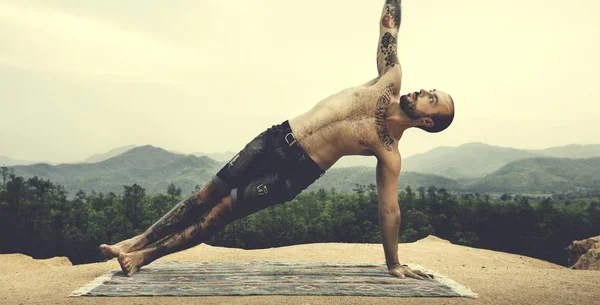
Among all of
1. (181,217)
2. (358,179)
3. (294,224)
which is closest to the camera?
(181,217)

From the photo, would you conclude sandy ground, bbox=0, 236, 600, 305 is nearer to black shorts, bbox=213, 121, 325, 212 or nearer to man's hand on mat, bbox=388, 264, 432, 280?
man's hand on mat, bbox=388, 264, 432, 280

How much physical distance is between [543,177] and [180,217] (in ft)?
399

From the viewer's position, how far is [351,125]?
21.0 feet

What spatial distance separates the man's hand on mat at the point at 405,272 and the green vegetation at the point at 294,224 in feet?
61.7

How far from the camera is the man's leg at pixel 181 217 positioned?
6766 mm

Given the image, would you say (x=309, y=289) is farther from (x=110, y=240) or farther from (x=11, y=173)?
(x=11, y=173)

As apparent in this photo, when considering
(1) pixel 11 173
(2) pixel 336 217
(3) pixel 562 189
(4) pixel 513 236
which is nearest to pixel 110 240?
(1) pixel 11 173

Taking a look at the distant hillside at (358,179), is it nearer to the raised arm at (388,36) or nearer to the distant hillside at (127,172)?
the distant hillside at (127,172)

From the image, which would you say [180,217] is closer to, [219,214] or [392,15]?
[219,214]

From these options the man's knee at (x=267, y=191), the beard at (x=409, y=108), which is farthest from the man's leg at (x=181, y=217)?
the beard at (x=409, y=108)

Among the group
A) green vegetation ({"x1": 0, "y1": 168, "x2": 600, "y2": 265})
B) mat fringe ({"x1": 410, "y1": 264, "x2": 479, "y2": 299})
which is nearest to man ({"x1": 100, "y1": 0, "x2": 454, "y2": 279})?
mat fringe ({"x1": 410, "y1": 264, "x2": 479, "y2": 299})

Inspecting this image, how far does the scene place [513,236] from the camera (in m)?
26.6

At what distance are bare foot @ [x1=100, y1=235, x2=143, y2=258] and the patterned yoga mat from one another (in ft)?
0.88

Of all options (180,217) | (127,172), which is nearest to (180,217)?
(180,217)
